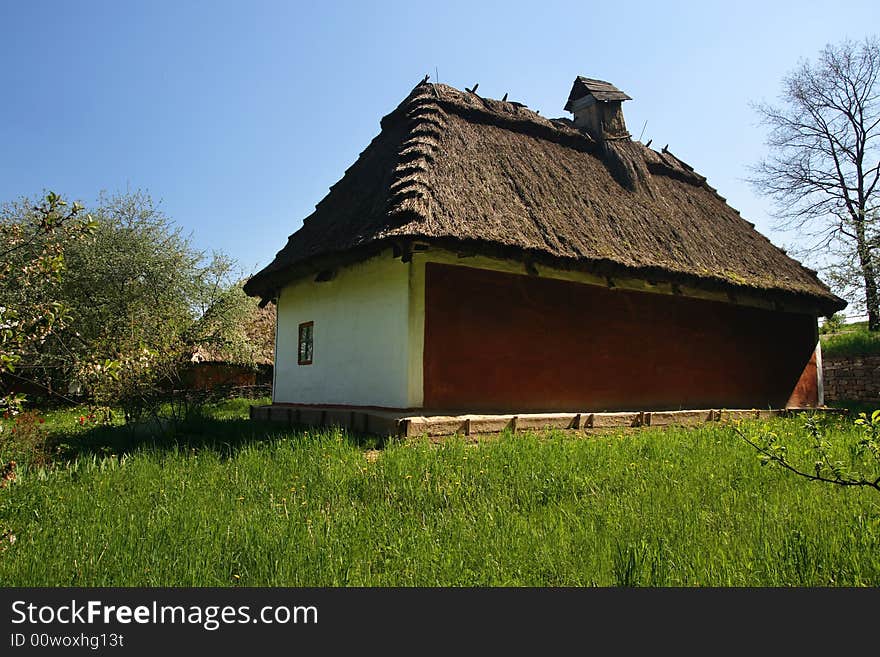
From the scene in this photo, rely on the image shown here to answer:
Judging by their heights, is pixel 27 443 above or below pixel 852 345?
below

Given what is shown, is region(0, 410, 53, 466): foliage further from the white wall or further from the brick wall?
the brick wall

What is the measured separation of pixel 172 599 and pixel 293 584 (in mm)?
552

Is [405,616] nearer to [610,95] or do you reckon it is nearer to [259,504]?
[259,504]

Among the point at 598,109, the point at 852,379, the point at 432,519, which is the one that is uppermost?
the point at 598,109

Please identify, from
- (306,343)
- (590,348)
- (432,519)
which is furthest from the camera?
(306,343)

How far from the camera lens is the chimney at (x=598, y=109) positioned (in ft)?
44.5

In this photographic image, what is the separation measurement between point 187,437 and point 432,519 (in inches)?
183

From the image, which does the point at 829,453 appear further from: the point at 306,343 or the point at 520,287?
the point at 306,343

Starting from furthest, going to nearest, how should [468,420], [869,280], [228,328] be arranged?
[228,328] < [869,280] < [468,420]

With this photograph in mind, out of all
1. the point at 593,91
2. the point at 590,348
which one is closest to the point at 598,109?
the point at 593,91

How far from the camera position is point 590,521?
388 centimetres

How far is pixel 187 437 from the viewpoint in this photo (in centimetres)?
744

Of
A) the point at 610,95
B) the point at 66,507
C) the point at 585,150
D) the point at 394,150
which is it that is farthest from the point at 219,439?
the point at 610,95

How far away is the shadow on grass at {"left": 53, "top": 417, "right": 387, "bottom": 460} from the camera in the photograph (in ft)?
21.5
